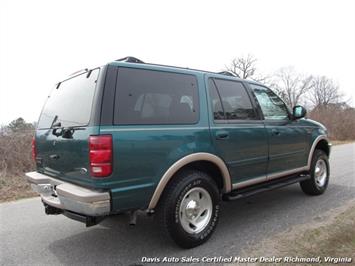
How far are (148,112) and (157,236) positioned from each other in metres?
1.67

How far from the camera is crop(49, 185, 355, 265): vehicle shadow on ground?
333cm

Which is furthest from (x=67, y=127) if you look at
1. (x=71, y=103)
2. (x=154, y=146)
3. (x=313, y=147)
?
(x=313, y=147)

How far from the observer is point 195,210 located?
11.7 feet

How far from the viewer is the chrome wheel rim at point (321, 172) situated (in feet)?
18.4

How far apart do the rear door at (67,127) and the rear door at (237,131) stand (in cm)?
150

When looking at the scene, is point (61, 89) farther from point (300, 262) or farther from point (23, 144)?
point (23, 144)

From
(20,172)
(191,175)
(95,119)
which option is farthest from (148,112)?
(20,172)

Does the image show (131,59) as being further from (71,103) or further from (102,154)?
(102,154)

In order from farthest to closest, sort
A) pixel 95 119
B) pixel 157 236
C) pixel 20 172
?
pixel 20 172, pixel 157 236, pixel 95 119

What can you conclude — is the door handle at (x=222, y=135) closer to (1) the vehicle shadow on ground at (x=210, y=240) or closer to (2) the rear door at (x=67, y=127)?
(1) the vehicle shadow on ground at (x=210, y=240)

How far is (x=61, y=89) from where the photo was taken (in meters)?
3.88

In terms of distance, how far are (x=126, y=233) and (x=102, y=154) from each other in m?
1.66

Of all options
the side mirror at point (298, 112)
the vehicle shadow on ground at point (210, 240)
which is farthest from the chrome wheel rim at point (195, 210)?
the side mirror at point (298, 112)

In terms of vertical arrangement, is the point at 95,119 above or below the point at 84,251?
above
